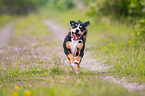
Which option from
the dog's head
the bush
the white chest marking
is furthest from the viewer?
the bush

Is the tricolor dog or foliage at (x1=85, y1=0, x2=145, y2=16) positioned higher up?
foliage at (x1=85, y1=0, x2=145, y2=16)

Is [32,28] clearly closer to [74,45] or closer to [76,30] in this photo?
[74,45]

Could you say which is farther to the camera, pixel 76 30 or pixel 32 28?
pixel 32 28

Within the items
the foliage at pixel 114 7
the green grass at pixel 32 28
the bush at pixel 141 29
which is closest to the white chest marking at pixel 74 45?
the bush at pixel 141 29

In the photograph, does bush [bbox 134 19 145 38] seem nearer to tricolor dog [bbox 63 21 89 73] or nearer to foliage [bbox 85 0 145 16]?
tricolor dog [bbox 63 21 89 73]

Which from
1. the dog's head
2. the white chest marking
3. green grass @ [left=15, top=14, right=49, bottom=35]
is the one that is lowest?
the white chest marking

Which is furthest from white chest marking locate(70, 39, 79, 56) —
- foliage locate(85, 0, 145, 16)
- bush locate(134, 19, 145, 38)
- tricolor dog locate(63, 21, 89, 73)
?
foliage locate(85, 0, 145, 16)

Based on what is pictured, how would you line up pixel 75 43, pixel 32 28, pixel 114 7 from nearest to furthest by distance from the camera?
1. pixel 75 43
2. pixel 114 7
3. pixel 32 28

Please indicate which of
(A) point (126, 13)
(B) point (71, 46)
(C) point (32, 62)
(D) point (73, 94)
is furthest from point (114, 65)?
(A) point (126, 13)

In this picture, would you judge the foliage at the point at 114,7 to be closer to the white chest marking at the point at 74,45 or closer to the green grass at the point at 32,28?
the green grass at the point at 32,28

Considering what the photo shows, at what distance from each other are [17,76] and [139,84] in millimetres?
3058

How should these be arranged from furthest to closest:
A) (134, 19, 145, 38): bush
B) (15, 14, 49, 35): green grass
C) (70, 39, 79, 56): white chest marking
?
(15, 14, 49, 35): green grass, (134, 19, 145, 38): bush, (70, 39, 79, 56): white chest marking

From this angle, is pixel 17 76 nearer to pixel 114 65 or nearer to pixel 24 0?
pixel 114 65

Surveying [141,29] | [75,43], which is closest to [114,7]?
[141,29]
